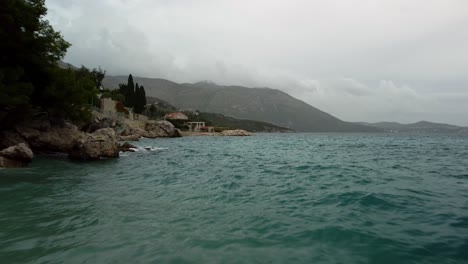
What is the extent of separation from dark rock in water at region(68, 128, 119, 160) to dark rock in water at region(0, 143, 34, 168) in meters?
5.03

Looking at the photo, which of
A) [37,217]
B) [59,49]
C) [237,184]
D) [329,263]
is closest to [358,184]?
[237,184]

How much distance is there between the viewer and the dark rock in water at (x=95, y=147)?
83.1 feet

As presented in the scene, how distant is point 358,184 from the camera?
555 inches

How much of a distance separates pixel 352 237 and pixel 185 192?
24.7 feet

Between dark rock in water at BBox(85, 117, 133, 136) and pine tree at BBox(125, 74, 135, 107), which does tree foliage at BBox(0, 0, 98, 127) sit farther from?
pine tree at BBox(125, 74, 135, 107)

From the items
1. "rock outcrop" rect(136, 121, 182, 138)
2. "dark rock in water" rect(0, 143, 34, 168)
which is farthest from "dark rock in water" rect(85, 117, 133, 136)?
A: "dark rock in water" rect(0, 143, 34, 168)

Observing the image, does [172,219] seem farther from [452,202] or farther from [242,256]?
[452,202]

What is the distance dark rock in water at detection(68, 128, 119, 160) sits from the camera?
83.1 ft

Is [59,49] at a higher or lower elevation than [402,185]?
higher

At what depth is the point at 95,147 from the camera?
25.9 metres

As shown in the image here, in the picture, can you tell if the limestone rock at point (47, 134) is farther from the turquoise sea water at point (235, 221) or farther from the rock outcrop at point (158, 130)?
the rock outcrop at point (158, 130)

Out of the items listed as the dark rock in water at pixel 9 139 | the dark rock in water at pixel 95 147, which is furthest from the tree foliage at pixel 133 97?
the dark rock in water at pixel 9 139

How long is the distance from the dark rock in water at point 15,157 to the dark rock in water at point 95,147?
198 inches

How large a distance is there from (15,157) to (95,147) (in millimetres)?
6863
